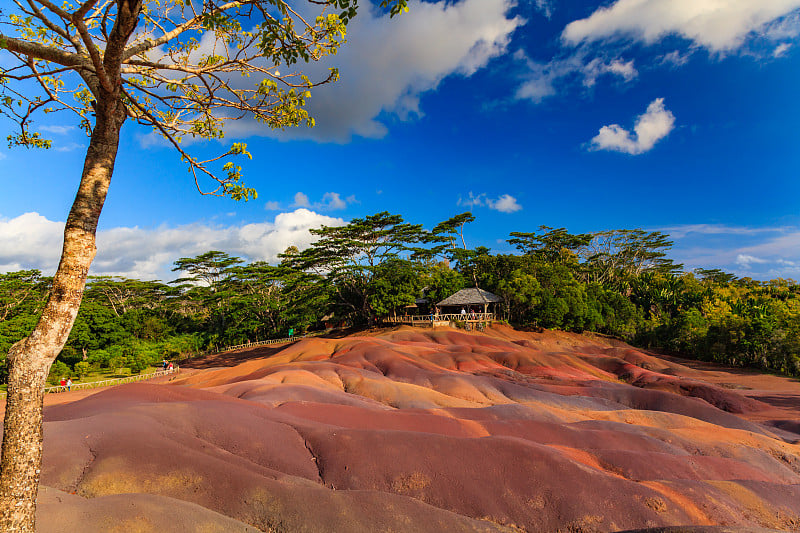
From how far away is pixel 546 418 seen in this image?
1720 centimetres

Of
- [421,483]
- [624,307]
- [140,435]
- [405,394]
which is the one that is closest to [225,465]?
[140,435]

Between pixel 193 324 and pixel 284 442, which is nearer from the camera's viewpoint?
pixel 284 442

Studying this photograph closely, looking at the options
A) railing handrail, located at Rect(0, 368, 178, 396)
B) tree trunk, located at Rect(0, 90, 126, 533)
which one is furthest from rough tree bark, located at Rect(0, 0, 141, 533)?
railing handrail, located at Rect(0, 368, 178, 396)

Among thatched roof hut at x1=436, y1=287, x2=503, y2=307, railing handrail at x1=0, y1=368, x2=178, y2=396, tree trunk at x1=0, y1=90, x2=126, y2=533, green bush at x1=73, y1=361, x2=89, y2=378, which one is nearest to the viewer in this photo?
tree trunk at x1=0, y1=90, x2=126, y2=533

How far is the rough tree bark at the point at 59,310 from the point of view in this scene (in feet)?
11.7

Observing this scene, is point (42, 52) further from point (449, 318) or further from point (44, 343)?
point (449, 318)

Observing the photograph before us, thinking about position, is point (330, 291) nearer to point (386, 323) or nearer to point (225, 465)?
point (386, 323)

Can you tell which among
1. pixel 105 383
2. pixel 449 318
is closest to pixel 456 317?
pixel 449 318

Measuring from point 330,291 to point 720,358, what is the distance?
141 feet

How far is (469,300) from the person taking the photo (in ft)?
158

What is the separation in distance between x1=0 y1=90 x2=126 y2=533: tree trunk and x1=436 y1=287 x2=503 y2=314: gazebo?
4556 cm

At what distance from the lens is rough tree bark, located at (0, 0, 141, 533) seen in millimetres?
3566

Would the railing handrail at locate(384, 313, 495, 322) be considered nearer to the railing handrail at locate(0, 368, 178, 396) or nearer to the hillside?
the hillside

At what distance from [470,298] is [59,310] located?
46.7 m
